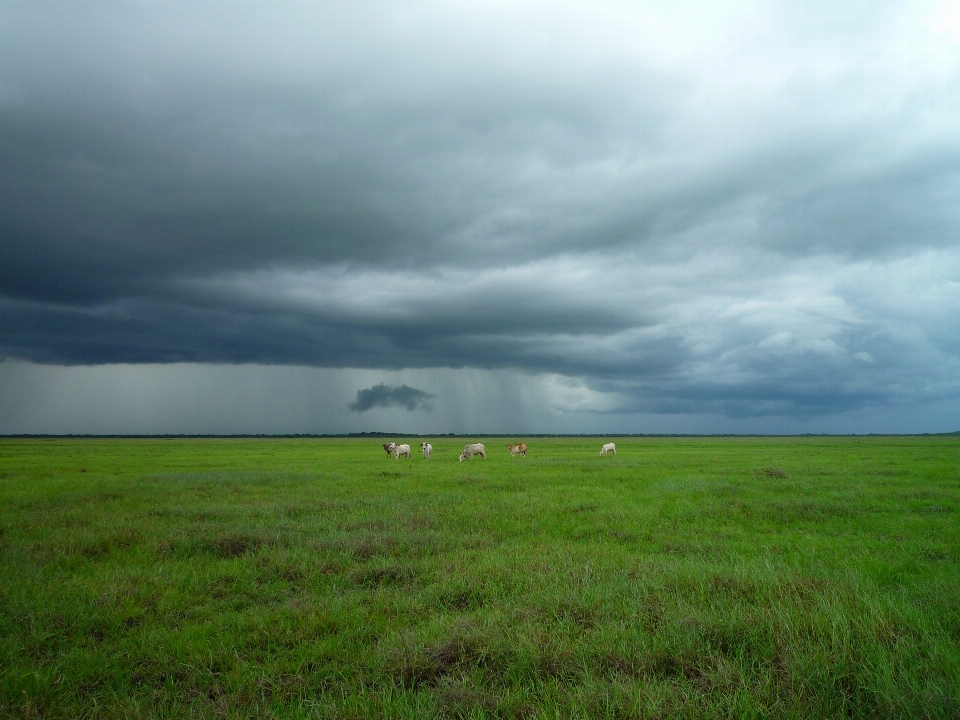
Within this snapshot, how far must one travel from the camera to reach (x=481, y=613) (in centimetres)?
739

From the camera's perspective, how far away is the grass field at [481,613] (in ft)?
17.1

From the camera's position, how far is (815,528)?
1362 cm

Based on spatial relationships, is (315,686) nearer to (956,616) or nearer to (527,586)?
(527,586)

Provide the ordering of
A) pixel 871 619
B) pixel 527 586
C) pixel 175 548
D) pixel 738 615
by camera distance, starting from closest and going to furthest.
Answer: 1. pixel 871 619
2. pixel 738 615
3. pixel 527 586
4. pixel 175 548

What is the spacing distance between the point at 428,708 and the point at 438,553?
6077mm

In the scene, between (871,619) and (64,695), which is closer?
(64,695)

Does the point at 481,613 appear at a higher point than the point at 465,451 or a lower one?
higher

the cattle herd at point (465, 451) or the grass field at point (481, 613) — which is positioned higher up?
the grass field at point (481, 613)

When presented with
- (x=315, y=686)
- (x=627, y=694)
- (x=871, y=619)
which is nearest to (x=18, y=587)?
(x=315, y=686)

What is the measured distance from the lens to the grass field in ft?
17.1

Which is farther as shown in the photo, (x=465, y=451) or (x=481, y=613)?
(x=465, y=451)

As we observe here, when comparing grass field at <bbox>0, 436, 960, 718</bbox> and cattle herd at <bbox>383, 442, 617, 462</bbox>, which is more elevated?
grass field at <bbox>0, 436, 960, 718</bbox>

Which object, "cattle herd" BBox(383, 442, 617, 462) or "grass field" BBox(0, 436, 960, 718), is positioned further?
"cattle herd" BBox(383, 442, 617, 462)

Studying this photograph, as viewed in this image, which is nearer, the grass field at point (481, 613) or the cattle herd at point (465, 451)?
the grass field at point (481, 613)
